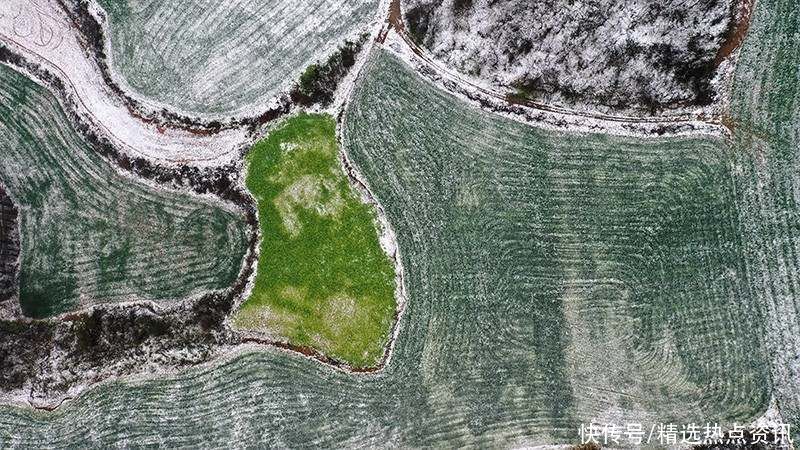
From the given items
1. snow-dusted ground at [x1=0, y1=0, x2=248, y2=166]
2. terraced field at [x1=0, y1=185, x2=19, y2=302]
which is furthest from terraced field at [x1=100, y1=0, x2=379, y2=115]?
terraced field at [x1=0, y1=185, x2=19, y2=302]

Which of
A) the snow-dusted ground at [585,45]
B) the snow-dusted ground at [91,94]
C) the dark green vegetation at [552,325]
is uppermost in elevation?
the snow-dusted ground at [585,45]

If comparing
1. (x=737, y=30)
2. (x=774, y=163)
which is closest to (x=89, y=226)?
(x=737, y=30)

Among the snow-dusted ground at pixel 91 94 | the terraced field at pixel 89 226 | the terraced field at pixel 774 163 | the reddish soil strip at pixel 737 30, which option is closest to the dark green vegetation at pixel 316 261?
the terraced field at pixel 89 226

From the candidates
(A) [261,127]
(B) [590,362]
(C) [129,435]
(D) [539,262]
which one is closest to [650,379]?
(B) [590,362]

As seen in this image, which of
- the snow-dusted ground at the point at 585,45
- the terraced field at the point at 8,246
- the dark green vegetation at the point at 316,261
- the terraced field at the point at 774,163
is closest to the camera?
the terraced field at the point at 774,163

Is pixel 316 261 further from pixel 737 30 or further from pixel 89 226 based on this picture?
pixel 737 30

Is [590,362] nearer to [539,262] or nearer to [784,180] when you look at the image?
[539,262]

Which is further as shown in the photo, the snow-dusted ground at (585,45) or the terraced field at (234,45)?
the terraced field at (234,45)

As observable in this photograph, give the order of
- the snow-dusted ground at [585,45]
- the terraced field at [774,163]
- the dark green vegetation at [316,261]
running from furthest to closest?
the dark green vegetation at [316,261], the snow-dusted ground at [585,45], the terraced field at [774,163]

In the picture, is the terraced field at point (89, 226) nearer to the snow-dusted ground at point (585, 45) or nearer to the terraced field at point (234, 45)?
the terraced field at point (234, 45)
